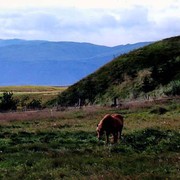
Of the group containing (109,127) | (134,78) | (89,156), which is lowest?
(89,156)

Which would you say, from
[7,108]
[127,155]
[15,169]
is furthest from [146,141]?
[7,108]

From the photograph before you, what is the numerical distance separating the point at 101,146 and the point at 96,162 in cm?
543

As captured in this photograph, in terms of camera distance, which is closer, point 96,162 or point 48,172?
point 48,172

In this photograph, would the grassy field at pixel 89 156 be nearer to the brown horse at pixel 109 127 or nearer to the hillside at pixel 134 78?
the brown horse at pixel 109 127

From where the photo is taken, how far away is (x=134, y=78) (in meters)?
86.8

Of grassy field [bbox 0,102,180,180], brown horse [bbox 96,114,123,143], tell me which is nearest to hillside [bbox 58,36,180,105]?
grassy field [bbox 0,102,180,180]

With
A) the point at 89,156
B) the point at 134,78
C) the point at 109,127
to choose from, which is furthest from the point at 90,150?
the point at 134,78

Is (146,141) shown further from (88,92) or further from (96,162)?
(88,92)

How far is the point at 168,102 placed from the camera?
→ 2197 inches

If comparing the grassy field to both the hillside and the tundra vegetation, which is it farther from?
the hillside

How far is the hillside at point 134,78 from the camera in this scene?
268 ft

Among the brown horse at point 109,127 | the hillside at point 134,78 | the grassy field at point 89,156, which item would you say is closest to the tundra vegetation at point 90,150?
the grassy field at point 89,156

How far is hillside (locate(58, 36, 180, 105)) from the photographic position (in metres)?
81.6

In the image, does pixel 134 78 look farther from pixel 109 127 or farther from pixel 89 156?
pixel 89 156
